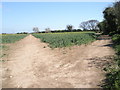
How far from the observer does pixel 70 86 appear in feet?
14.5

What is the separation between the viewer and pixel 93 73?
5.51m

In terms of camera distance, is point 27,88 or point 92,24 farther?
point 92,24

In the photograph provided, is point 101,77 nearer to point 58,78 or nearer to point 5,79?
point 58,78

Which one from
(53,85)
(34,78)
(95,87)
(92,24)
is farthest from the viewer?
(92,24)

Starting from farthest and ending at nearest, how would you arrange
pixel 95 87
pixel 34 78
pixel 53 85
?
pixel 34 78 < pixel 53 85 < pixel 95 87

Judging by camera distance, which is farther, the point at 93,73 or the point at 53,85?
the point at 93,73

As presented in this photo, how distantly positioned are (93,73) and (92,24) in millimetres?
113526

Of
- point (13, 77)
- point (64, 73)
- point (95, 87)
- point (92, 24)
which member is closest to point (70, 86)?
point (95, 87)

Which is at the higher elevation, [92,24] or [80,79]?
[92,24]

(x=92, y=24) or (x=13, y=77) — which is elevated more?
(x=92, y=24)

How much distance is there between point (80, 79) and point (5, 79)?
3217 millimetres

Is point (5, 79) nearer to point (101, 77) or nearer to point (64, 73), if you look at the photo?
point (64, 73)

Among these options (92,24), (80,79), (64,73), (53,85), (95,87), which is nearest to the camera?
(95,87)

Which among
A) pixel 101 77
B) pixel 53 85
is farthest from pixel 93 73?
pixel 53 85
